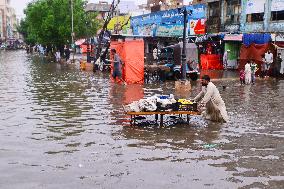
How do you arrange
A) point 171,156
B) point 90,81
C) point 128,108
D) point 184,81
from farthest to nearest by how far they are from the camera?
point 90,81 → point 184,81 → point 128,108 → point 171,156

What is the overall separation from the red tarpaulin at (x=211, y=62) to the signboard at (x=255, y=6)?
183 inches

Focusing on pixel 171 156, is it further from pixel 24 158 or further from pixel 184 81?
pixel 184 81

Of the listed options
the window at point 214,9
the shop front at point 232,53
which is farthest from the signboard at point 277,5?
the window at point 214,9

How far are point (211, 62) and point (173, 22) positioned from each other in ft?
15.8

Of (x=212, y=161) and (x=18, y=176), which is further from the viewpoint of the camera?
(x=212, y=161)

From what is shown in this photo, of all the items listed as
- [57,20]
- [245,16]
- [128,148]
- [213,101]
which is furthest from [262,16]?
[57,20]

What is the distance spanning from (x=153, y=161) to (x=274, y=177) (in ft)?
7.39

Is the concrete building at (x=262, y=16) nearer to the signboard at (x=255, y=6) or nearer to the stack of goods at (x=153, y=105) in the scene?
the signboard at (x=255, y=6)

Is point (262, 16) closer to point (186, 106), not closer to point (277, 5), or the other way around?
point (277, 5)

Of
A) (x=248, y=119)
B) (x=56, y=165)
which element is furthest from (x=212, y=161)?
(x=248, y=119)

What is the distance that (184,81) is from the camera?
19203mm

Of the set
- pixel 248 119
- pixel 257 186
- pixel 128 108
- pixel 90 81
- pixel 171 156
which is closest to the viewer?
pixel 257 186

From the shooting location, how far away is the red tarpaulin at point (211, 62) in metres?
33.8

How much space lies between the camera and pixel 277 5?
1097 inches
